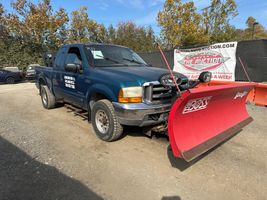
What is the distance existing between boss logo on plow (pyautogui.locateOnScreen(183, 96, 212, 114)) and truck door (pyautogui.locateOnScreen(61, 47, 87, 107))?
2494 mm

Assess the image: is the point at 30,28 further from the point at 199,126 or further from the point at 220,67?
the point at 199,126

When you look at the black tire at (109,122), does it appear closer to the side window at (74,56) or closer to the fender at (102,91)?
the fender at (102,91)

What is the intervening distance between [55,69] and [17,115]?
6.40 ft

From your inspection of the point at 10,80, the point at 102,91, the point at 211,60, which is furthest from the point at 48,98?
the point at 10,80

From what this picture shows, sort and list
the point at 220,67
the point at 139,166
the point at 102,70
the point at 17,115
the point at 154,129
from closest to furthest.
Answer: the point at 139,166, the point at 154,129, the point at 102,70, the point at 17,115, the point at 220,67

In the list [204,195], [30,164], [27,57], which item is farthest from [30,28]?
[204,195]

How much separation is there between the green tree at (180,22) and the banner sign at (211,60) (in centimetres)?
1255

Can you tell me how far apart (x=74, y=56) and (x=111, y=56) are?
101 centimetres

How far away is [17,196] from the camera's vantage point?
274 centimetres

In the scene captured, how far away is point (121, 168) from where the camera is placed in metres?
3.44

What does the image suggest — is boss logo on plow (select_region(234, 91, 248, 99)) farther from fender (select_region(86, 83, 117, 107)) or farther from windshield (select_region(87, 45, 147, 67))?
fender (select_region(86, 83, 117, 107))

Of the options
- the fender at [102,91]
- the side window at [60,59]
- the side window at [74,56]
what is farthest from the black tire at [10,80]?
the fender at [102,91]

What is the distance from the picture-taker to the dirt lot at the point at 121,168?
2.85 metres

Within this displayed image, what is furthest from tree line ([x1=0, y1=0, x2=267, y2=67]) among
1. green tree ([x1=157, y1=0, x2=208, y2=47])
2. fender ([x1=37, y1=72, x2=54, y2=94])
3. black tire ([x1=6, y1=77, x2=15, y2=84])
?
fender ([x1=37, y1=72, x2=54, y2=94])
